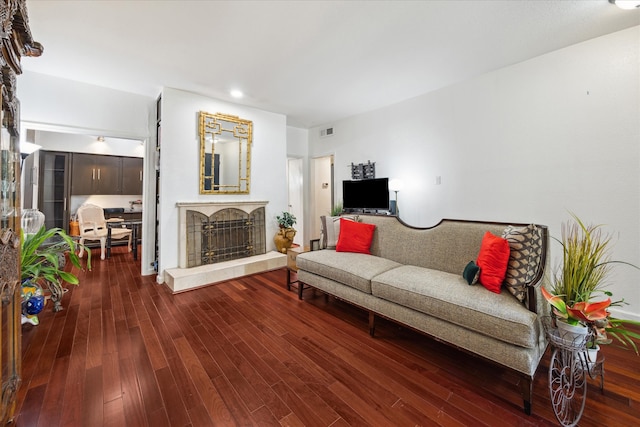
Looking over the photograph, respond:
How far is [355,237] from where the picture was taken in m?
3.08

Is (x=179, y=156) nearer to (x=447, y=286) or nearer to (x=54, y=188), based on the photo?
(x=447, y=286)

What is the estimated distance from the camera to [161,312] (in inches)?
107

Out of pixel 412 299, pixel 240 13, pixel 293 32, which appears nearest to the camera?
pixel 412 299

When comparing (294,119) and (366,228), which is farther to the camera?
(294,119)

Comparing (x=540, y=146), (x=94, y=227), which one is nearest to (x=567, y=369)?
(x=540, y=146)

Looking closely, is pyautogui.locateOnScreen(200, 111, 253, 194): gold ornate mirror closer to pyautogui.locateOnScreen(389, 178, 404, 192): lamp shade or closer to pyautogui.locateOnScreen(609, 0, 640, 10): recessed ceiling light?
pyautogui.locateOnScreen(389, 178, 404, 192): lamp shade

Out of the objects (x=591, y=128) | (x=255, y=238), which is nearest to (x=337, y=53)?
(x=591, y=128)

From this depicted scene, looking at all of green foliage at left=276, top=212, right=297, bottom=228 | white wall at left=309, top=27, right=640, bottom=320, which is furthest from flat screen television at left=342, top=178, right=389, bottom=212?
green foliage at left=276, top=212, right=297, bottom=228

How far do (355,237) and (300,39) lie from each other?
2.15 metres

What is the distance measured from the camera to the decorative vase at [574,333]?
1424 millimetres

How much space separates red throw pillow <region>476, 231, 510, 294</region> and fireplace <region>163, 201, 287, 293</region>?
10.3 feet

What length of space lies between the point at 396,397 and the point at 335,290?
1.13 metres

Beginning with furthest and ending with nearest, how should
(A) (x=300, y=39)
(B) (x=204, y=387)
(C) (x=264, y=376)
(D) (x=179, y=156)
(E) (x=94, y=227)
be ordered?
(E) (x=94, y=227) → (D) (x=179, y=156) → (A) (x=300, y=39) → (C) (x=264, y=376) → (B) (x=204, y=387)

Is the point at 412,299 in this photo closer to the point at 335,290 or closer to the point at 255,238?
the point at 335,290
